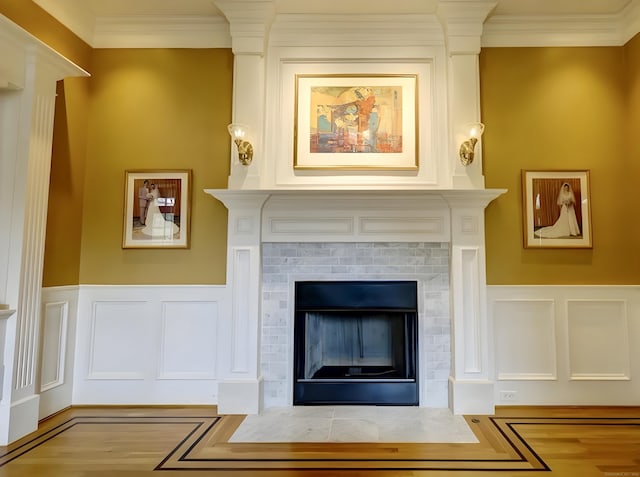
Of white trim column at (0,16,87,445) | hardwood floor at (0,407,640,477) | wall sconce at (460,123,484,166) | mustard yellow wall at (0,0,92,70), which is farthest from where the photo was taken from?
wall sconce at (460,123,484,166)

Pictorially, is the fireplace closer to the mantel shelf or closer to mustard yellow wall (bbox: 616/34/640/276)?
the mantel shelf

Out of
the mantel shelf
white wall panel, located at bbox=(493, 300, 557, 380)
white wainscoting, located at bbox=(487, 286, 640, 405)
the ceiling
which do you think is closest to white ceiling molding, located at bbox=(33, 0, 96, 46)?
the ceiling

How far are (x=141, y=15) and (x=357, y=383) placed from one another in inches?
142

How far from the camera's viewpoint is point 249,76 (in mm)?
3512

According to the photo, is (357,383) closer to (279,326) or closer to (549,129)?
(279,326)

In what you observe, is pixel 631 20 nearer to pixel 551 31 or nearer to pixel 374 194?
pixel 551 31

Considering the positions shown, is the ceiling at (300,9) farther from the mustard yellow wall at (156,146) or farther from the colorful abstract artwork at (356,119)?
the colorful abstract artwork at (356,119)

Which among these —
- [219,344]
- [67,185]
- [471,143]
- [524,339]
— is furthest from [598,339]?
[67,185]

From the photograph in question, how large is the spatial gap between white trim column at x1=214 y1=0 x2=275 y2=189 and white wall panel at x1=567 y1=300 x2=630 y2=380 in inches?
112

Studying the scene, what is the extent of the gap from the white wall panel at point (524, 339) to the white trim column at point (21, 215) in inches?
136

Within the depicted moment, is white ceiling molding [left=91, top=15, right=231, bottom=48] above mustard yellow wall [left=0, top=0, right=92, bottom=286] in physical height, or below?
above

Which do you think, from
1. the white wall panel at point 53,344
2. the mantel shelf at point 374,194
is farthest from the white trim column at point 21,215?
the mantel shelf at point 374,194

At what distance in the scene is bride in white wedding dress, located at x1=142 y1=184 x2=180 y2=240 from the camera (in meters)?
3.54

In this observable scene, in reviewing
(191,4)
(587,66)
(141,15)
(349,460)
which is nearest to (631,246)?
(587,66)
